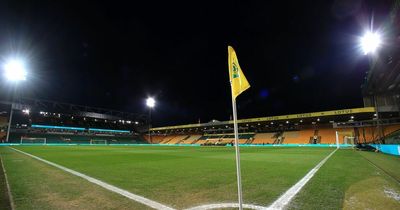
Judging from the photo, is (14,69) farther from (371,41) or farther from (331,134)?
(331,134)

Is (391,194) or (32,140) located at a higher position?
(32,140)

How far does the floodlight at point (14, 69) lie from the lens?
37781mm

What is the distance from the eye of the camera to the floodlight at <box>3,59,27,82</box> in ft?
124

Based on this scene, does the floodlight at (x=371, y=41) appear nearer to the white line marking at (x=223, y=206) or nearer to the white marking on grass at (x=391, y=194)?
the white marking on grass at (x=391, y=194)

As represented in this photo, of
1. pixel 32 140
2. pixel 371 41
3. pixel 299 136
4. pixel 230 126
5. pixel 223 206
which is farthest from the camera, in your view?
pixel 230 126

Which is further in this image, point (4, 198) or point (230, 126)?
point (230, 126)

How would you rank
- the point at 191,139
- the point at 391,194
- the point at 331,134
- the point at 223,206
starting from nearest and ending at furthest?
the point at 223,206, the point at 391,194, the point at 331,134, the point at 191,139

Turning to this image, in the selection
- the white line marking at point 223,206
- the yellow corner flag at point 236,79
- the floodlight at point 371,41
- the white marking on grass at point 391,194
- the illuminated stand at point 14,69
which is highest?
the illuminated stand at point 14,69

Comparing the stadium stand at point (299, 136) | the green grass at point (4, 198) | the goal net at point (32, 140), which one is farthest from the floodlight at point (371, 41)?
the goal net at point (32, 140)

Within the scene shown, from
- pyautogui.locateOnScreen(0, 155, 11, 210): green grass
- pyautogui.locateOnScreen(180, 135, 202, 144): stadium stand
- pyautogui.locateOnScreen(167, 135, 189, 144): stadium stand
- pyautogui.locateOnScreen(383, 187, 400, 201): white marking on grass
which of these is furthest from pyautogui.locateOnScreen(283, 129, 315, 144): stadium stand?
pyautogui.locateOnScreen(0, 155, 11, 210): green grass

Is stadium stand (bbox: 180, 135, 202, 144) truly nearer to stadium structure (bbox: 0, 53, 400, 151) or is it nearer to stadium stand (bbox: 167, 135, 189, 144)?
stadium structure (bbox: 0, 53, 400, 151)

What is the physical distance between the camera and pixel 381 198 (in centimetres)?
427

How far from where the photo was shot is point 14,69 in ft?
127

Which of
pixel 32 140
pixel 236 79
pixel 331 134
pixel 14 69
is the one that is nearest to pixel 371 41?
pixel 236 79
